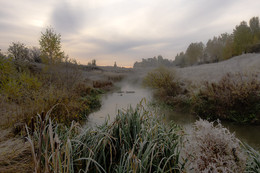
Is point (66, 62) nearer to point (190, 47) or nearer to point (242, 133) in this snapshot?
point (242, 133)

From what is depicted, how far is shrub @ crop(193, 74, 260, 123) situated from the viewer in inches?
192

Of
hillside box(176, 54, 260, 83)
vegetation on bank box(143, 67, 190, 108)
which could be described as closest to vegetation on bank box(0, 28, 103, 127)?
vegetation on bank box(143, 67, 190, 108)

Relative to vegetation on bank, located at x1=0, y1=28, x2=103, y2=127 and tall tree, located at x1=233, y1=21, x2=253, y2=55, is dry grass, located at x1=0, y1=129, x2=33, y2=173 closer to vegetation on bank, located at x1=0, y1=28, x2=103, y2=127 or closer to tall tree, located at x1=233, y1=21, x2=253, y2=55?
vegetation on bank, located at x1=0, y1=28, x2=103, y2=127

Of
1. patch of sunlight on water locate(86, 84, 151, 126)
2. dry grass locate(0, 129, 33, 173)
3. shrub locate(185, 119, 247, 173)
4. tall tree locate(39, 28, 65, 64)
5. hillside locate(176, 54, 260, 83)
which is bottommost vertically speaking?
patch of sunlight on water locate(86, 84, 151, 126)

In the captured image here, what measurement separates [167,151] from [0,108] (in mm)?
4456

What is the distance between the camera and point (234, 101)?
5082 millimetres

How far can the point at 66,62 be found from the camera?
28.8 feet

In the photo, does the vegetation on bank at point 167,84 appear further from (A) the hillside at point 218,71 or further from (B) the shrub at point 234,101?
(B) the shrub at point 234,101

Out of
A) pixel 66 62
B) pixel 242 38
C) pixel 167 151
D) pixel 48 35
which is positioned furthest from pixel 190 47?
pixel 167 151

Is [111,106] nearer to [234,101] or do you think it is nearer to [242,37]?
[234,101]

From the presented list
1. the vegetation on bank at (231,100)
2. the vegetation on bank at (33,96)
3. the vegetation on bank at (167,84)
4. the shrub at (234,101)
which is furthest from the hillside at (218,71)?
the vegetation on bank at (33,96)

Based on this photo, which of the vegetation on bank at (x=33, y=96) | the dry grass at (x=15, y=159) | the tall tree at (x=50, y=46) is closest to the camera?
the dry grass at (x=15, y=159)

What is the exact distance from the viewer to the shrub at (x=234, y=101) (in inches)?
192

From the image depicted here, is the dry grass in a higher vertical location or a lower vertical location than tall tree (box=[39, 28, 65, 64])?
lower
